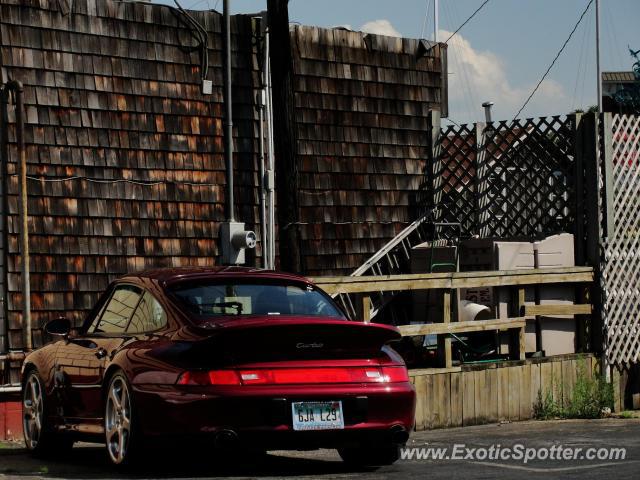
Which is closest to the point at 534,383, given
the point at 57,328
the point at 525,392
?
the point at 525,392

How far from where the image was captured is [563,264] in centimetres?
1648

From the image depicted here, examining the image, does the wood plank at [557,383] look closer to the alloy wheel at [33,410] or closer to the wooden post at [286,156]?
the wooden post at [286,156]

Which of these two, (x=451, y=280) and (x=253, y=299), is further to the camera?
(x=451, y=280)

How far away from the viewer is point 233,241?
1600 centimetres

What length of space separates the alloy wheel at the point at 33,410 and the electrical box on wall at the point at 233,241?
18.6ft

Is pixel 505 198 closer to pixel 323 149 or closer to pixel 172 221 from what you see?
pixel 323 149

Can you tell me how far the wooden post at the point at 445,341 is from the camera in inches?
545

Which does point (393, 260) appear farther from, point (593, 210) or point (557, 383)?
point (557, 383)

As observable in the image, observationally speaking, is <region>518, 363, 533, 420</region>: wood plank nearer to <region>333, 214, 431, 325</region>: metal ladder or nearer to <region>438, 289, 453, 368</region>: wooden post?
<region>438, 289, 453, 368</region>: wooden post

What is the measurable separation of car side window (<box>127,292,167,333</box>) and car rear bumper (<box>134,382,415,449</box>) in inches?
24.3

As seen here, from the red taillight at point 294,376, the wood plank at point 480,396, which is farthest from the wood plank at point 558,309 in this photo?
the red taillight at point 294,376

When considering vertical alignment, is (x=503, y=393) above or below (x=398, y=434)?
below

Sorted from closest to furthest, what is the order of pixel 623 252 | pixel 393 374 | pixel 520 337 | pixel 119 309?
1. pixel 393 374
2. pixel 119 309
3. pixel 520 337
4. pixel 623 252

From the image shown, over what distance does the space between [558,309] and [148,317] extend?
775 centimetres
